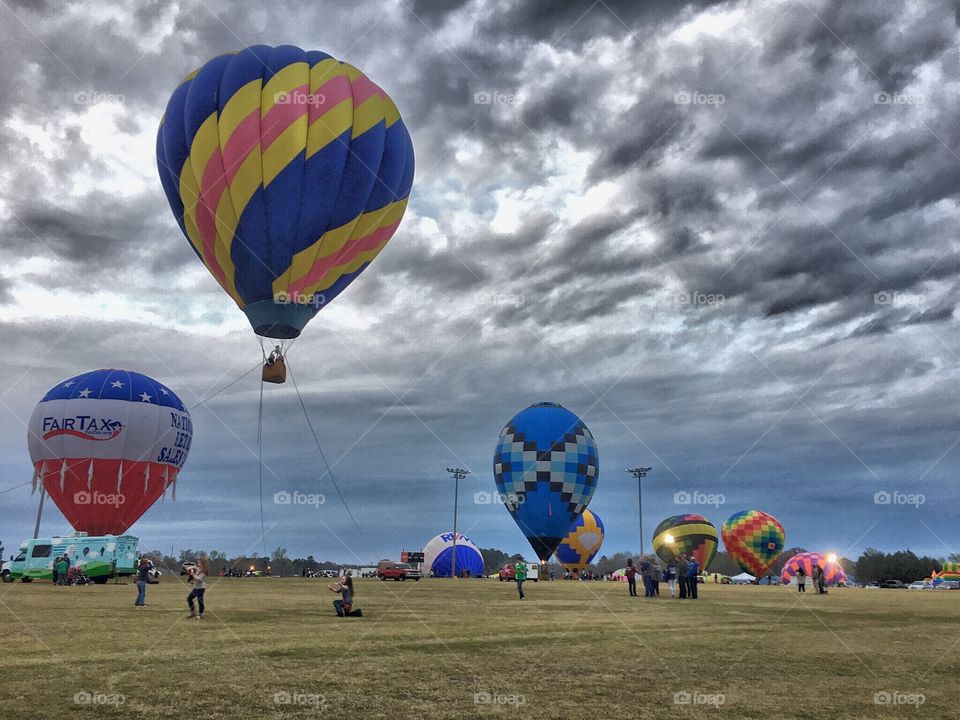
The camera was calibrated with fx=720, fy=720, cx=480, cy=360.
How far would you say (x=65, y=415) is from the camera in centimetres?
4150

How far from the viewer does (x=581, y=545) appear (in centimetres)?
7244

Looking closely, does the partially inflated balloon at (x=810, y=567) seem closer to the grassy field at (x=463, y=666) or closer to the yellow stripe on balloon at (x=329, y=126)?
the grassy field at (x=463, y=666)

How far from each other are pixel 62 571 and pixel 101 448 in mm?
7078

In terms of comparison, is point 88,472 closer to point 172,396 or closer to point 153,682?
point 172,396

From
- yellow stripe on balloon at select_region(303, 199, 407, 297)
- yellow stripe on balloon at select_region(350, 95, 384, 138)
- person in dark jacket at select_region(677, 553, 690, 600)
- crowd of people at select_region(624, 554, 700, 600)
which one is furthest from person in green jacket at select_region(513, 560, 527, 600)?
yellow stripe on balloon at select_region(350, 95, 384, 138)

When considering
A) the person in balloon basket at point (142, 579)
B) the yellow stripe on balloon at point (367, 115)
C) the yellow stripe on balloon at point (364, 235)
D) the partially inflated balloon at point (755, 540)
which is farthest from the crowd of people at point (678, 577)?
the partially inflated balloon at point (755, 540)

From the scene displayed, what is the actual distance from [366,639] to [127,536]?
112 ft

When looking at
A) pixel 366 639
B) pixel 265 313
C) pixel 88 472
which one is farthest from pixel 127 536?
pixel 366 639

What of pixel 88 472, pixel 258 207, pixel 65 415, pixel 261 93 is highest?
pixel 261 93

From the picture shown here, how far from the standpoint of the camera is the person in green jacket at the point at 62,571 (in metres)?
36.7

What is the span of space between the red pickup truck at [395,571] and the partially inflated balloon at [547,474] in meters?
8.84

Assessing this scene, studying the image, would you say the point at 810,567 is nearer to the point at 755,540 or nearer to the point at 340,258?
the point at 755,540

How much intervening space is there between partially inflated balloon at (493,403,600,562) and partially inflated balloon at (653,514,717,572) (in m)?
20.7

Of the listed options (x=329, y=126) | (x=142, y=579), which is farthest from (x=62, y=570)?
(x=329, y=126)
